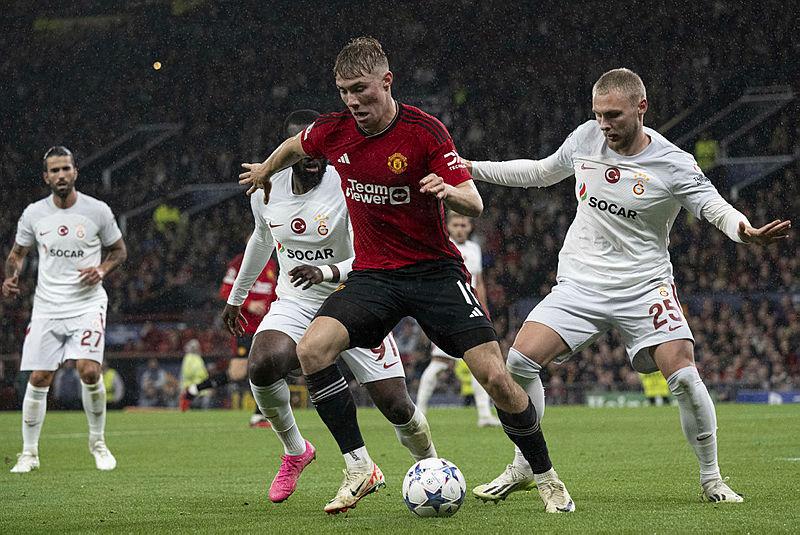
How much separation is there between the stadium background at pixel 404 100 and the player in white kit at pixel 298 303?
1625cm

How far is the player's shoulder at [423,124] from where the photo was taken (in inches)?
201

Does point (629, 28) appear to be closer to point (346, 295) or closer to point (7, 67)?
point (7, 67)

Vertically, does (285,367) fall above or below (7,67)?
below

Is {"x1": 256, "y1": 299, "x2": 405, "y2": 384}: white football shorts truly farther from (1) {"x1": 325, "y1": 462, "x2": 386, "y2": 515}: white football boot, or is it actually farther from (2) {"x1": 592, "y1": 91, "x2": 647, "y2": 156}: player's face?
(2) {"x1": 592, "y1": 91, "x2": 647, "y2": 156}: player's face

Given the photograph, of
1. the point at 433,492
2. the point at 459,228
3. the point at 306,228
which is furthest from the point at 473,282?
the point at 433,492

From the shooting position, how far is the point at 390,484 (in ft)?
22.2

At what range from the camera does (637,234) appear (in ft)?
18.9

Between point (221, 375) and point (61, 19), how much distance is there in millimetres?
18876

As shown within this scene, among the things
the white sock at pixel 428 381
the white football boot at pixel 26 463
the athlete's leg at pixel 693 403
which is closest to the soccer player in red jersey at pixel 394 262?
the athlete's leg at pixel 693 403

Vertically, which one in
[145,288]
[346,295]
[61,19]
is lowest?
[145,288]

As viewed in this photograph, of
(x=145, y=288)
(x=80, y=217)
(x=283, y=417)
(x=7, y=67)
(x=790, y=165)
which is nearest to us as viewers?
(x=283, y=417)

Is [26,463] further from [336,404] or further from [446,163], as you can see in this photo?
[446,163]

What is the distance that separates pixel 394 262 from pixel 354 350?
3.19 feet

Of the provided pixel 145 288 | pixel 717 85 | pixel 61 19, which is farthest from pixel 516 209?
pixel 61 19
